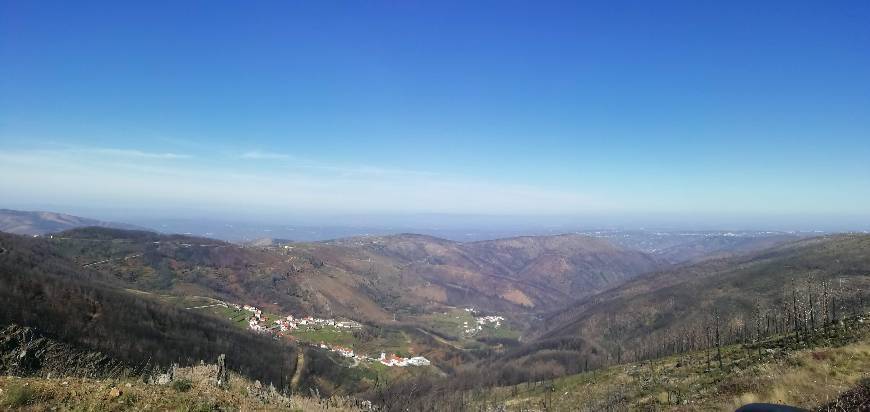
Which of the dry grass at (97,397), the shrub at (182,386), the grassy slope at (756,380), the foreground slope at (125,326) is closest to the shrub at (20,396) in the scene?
the dry grass at (97,397)

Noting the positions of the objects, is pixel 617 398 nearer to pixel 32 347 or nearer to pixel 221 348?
pixel 32 347

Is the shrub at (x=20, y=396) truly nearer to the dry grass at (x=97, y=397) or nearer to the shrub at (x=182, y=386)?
the dry grass at (x=97, y=397)

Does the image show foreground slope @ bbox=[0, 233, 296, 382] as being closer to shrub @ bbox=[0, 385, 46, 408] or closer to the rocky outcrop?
the rocky outcrop

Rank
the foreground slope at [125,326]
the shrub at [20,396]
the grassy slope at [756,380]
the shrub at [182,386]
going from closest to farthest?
the shrub at [20,396] < the shrub at [182,386] < the grassy slope at [756,380] < the foreground slope at [125,326]

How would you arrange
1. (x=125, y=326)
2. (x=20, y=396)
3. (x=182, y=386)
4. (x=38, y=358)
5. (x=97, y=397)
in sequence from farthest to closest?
(x=125, y=326)
(x=38, y=358)
(x=182, y=386)
(x=97, y=397)
(x=20, y=396)

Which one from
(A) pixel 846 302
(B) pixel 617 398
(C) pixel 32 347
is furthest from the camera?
(A) pixel 846 302

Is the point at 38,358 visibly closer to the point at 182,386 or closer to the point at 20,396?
A: the point at 182,386

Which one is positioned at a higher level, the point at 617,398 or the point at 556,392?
the point at 617,398

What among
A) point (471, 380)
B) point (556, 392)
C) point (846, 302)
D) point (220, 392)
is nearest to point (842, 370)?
point (220, 392)

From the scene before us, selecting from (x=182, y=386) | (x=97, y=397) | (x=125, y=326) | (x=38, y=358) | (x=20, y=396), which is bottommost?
(x=125, y=326)

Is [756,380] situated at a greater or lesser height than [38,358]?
greater

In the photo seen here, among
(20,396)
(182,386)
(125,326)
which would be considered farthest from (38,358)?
(125,326)
